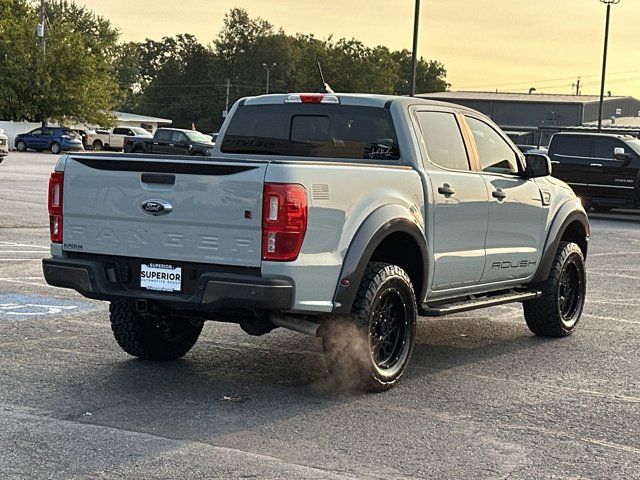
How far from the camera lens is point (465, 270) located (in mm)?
8086

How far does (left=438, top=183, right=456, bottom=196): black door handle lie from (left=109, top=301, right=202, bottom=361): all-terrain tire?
6.68 ft

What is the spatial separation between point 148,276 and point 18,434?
1409mm

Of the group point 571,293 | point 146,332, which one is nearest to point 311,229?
point 146,332

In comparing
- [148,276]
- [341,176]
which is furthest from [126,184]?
[341,176]

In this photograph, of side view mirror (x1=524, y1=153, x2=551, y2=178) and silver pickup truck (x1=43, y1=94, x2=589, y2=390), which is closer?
silver pickup truck (x1=43, y1=94, x2=589, y2=390)

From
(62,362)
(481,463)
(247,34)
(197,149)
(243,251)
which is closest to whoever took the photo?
(481,463)

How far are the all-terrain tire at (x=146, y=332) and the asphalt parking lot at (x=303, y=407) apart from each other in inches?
5.2

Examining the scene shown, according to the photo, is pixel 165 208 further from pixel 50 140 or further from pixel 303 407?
pixel 50 140

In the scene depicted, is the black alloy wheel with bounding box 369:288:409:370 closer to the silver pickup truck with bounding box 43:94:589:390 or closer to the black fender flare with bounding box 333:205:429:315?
the silver pickup truck with bounding box 43:94:589:390

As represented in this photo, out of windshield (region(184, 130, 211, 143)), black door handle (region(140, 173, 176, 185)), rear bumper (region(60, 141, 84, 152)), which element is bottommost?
rear bumper (region(60, 141, 84, 152))

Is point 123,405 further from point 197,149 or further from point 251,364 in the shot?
point 197,149

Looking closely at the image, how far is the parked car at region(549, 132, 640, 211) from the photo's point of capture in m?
25.1

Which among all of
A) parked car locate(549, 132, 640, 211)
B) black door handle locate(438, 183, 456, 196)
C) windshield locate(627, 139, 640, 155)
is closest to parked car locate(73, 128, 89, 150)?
parked car locate(549, 132, 640, 211)

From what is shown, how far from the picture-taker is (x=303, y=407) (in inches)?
260
